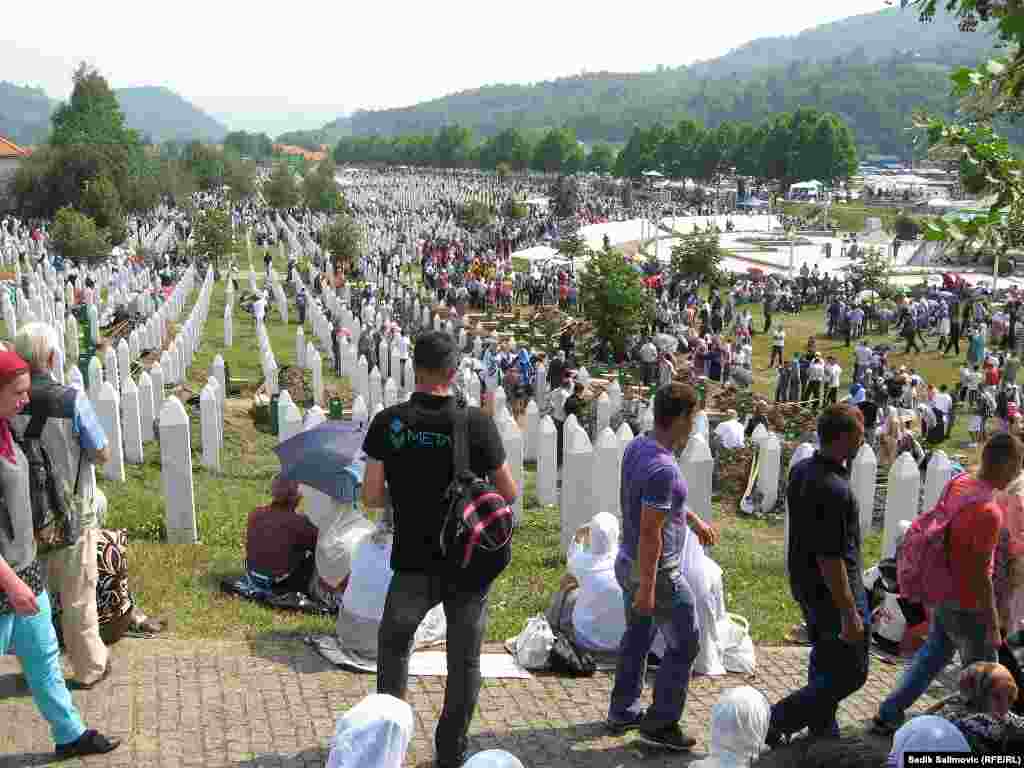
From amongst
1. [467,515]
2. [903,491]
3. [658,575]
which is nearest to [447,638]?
[467,515]

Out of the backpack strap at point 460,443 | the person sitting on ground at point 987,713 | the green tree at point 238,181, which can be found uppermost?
the green tree at point 238,181

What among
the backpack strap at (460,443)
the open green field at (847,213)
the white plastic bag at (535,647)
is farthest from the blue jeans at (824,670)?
the open green field at (847,213)

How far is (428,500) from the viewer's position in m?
3.48

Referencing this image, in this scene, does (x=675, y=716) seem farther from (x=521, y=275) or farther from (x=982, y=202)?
(x=521, y=275)

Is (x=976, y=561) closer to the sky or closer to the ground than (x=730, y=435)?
closer to the sky

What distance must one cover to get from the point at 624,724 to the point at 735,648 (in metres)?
1.13

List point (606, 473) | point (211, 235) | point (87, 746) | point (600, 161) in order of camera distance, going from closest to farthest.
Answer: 1. point (87, 746)
2. point (606, 473)
3. point (211, 235)
4. point (600, 161)

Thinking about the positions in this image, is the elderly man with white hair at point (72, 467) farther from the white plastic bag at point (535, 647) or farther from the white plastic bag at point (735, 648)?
the white plastic bag at point (735, 648)

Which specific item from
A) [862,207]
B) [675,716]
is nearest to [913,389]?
[675,716]

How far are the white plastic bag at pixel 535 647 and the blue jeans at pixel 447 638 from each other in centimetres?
121

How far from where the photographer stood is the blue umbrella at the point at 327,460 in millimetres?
5383

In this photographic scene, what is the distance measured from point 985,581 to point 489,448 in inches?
81.5

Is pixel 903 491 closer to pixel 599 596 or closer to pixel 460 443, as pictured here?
pixel 599 596

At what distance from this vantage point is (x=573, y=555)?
527 centimetres
